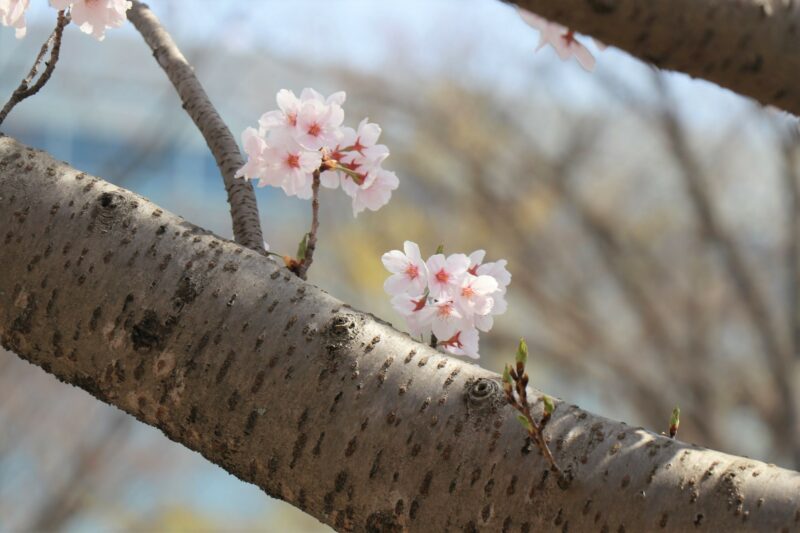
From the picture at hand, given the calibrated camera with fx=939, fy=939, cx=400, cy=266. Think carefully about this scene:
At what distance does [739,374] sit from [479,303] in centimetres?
793

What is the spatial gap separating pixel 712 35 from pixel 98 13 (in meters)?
1.11

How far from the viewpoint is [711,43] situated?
669mm

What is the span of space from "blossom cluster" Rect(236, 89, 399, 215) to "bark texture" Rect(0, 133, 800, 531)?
274 millimetres

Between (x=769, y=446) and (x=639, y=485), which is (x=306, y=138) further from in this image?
(x=769, y=446)

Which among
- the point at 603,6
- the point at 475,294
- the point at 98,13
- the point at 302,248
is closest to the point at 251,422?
the point at 302,248

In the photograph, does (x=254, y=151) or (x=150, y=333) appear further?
(x=254, y=151)

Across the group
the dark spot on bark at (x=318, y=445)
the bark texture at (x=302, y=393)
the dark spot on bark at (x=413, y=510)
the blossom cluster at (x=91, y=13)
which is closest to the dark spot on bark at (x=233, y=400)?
the bark texture at (x=302, y=393)

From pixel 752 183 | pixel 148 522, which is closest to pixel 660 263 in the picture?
pixel 752 183

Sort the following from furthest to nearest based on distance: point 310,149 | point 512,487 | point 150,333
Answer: point 310,149
point 150,333
point 512,487

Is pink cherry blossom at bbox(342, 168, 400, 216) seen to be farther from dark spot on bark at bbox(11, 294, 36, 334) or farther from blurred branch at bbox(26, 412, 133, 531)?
blurred branch at bbox(26, 412, 133, 531)

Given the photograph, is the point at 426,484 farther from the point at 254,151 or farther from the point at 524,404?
the point at 254,151

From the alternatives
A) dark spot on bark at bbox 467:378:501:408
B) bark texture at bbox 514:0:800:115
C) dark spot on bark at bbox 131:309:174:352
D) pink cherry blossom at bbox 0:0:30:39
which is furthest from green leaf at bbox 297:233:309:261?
bark texture at bbox 514:0:800:115

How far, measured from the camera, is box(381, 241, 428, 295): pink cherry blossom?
1448 mm

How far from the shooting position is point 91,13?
1493 millimetres
